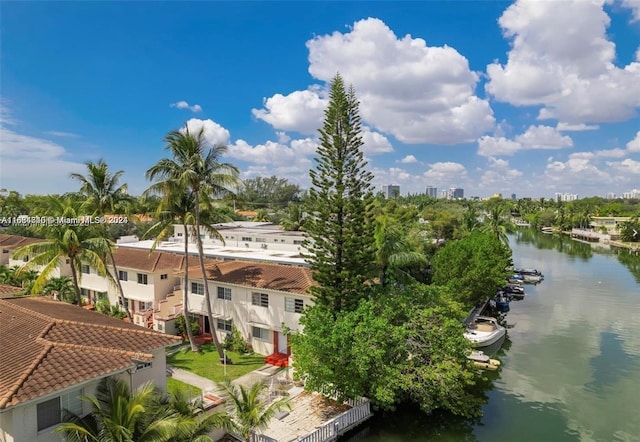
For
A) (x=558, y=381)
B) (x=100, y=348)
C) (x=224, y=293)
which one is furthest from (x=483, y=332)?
(x=100, y=348)

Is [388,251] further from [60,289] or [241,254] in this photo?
[60,289]

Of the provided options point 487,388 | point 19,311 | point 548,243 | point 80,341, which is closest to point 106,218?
point 19,311

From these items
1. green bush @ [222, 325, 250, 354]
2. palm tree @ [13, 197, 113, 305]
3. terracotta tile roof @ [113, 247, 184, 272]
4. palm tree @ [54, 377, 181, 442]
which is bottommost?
green bush @ [222, 325, 250, 354]

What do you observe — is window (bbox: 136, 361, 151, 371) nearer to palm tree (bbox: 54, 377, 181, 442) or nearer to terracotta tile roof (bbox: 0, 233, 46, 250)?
palm tree (bbox: 54, 377, 181, 442)

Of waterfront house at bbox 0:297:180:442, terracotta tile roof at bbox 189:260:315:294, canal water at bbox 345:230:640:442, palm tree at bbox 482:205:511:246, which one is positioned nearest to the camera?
waterfront house at bbox 0:297:180:442

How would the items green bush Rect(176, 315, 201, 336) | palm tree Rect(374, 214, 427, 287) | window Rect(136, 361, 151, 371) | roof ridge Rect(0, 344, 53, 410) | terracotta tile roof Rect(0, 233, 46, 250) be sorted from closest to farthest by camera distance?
roof ridge Rect(0, 344, 53, 410) < window Rect(136, 361, 151, 371) < green bush Rect(176, 315, 201, 336) < palm tree Rect(374, 214, 427, 287) < terracotta tile roof Rect(0, 233, 46, 250)

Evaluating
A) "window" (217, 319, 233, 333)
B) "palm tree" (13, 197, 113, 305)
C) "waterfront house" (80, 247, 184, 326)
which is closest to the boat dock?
"window" (217, 319, 233, 333)

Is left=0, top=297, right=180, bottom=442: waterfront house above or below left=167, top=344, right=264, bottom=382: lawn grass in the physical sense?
above
